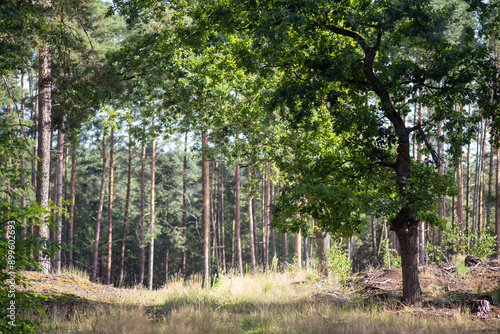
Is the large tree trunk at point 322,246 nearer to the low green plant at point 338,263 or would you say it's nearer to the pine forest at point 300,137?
the pine forest at point 300,137

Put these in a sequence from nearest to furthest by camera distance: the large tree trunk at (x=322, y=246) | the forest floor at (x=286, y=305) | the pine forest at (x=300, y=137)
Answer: the forest floor at (x=286, y=305) < the pine forest at (x=300, y=137) < the large tree trunk at (x=322, y=246)

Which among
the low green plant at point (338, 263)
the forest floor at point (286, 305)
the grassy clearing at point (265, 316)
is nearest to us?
the grassy clearing at point (265, 316)

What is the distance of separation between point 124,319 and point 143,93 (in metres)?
6.26

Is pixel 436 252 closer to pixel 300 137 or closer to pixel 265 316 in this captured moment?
pixel 300 137

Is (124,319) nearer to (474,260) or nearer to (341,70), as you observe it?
(341,70)

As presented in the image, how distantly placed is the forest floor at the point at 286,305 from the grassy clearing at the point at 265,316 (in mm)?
16

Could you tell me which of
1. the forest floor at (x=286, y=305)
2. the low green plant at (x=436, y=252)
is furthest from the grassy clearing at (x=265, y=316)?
the low green plant at (x=436, y=252)

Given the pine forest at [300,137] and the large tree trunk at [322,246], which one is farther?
the large tree trunk at [322,246]

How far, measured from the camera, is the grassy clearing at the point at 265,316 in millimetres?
5934

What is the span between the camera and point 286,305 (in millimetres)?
8539

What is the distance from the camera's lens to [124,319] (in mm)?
6402

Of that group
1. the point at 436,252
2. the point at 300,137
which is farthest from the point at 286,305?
the point at 436,252

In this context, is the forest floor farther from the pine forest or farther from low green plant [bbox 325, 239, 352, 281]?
low green plant [bbox 325, 239, 352, 281]

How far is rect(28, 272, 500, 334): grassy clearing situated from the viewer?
5934 millimetres
